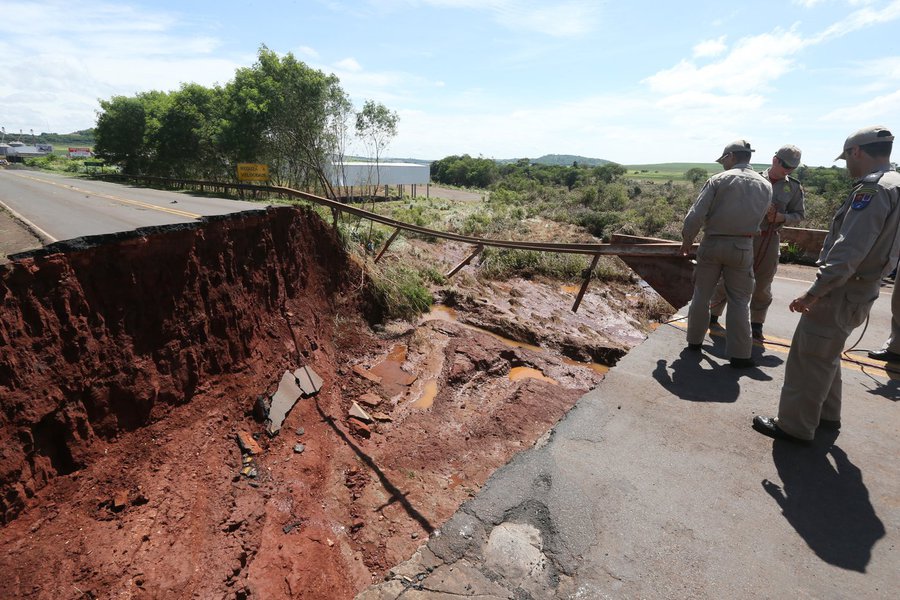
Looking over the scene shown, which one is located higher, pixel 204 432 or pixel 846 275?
pixel 846 275

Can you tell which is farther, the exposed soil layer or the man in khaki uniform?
the man in khaki uniform

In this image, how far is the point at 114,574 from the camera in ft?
12.9

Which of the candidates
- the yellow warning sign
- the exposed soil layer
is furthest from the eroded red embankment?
the yellow warning sign

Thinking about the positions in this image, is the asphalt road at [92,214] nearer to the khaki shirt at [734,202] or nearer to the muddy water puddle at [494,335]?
the muddy water puddle at [494,335]

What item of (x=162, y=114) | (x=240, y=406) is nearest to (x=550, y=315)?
(x=240, y=406)

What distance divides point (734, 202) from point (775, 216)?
1.29m

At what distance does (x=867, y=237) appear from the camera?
3078 millimetres

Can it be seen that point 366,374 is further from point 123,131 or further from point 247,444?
point 123,131

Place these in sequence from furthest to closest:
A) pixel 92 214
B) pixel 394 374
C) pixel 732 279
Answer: pixel 394 374
pixel 92 214
pixel 732 279

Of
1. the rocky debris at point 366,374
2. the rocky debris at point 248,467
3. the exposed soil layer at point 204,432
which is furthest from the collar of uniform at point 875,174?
the rocky debris at point 366,374

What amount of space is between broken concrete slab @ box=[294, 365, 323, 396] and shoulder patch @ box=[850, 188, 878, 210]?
6.45m

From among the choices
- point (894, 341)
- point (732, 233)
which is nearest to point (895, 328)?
point (894, 341)

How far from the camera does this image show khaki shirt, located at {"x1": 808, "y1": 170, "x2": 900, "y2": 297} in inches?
121

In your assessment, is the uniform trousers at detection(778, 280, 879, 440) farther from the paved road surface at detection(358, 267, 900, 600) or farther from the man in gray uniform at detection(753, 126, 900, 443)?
the paved road surface at detection(358, 267, 900, 600)
